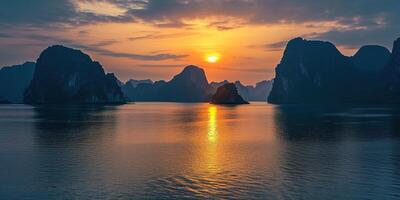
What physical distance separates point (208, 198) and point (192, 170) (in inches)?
520

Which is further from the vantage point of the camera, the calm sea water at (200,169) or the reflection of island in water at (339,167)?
the reflection of island in water at (339,167)

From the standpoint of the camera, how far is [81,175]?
44.0 metres

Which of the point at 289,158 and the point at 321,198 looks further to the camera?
the point at 289,158

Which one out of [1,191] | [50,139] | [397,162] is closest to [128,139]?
[50,139]

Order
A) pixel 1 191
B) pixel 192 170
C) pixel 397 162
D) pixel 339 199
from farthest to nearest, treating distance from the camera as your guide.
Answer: pixel 397 162 → pixel 192 170 → pixel 1 191 → pixel 339 199

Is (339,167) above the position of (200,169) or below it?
below

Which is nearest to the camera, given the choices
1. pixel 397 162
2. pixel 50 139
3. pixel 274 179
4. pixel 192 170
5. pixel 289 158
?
pixel 274 179

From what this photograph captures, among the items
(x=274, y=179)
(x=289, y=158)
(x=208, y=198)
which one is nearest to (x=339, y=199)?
(x=274, y=179)

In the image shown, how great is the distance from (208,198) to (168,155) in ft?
87.2

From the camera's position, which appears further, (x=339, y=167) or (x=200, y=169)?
(x=339, y=167)

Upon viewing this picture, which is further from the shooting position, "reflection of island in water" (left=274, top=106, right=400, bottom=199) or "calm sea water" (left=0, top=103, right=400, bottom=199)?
"reflection of island in water" (left=274, top=106, right=400, bottom=199)

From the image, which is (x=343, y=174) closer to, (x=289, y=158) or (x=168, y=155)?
(x=289, y=158)

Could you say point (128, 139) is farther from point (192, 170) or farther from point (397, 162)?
point (397, 162)

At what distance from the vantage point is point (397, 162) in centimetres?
5244
